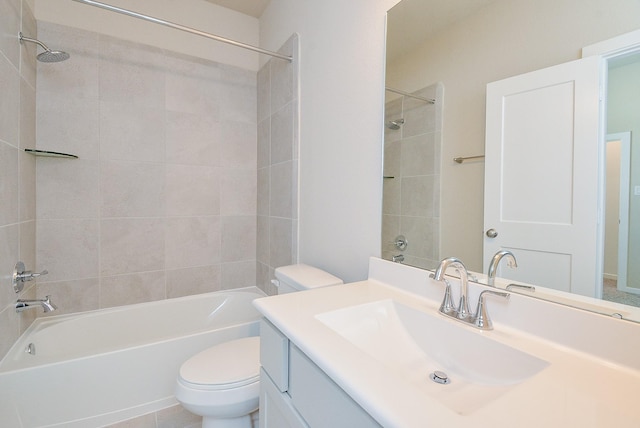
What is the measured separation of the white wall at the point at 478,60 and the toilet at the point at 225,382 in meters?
0.64

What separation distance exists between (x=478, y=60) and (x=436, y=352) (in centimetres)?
92

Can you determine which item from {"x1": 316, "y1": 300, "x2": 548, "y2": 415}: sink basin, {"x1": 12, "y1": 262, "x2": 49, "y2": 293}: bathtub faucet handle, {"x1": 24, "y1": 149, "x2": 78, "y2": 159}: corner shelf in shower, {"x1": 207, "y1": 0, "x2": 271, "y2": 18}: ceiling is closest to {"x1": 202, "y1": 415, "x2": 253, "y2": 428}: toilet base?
{"x1": 316, "y1": 300, "x2": 548, "y2": 415}: sink basin

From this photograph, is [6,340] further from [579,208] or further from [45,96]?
[579,208]

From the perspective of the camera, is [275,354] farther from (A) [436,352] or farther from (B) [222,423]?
(B) [222,423]

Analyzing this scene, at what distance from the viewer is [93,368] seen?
4.42ft

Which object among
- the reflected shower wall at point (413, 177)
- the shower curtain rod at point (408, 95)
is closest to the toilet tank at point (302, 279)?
the reflected shower wall at point (413, 177)

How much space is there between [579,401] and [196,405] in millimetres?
1219

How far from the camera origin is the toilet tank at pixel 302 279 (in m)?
1.31

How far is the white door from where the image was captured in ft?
2.24

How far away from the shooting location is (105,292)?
→ 1.96 metres

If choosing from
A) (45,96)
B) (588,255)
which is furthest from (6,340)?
(588,255)

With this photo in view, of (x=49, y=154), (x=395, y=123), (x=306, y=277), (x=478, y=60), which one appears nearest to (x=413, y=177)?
Result: (x=395, y=123)

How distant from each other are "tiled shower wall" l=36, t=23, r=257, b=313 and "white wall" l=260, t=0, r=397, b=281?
2.71 feet

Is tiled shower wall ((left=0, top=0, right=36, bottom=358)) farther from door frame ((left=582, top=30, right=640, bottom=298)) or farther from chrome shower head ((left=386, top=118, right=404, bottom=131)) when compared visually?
door frame ((left=582, top=30, right=640, bottom=298))
